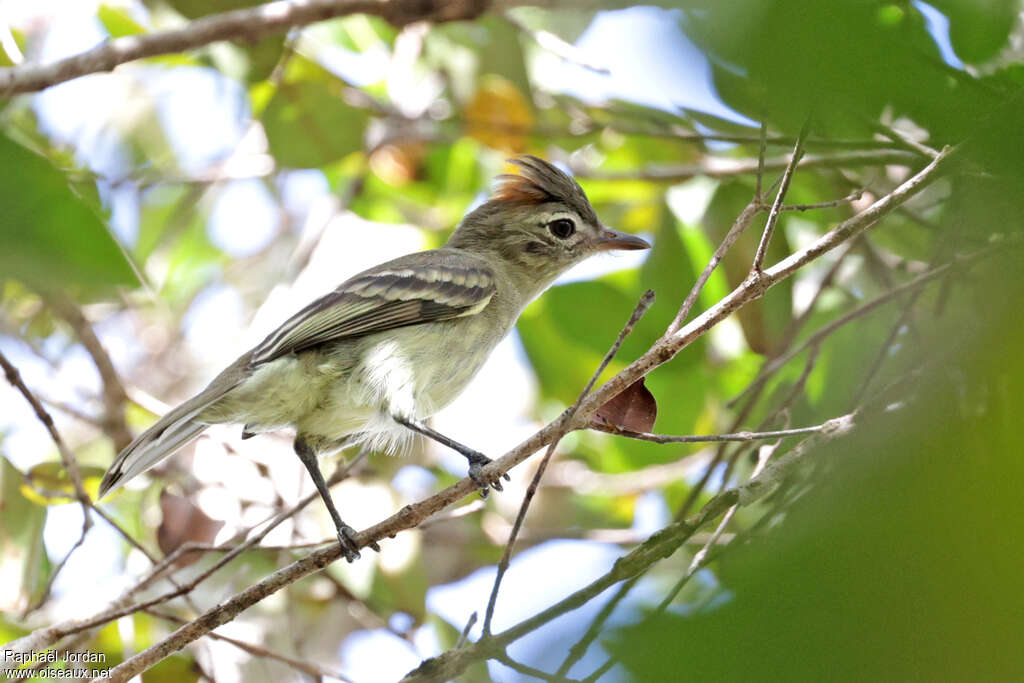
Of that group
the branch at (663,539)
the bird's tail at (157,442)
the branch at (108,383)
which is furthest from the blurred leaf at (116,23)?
the branch at (663,539)

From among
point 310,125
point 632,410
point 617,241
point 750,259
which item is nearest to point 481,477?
point 632,410

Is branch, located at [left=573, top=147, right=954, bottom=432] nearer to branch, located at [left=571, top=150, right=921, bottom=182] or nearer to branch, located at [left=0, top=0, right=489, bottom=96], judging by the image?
branch, located at [left=571, top=150, right=921, bottom=182]

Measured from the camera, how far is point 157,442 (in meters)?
3.54

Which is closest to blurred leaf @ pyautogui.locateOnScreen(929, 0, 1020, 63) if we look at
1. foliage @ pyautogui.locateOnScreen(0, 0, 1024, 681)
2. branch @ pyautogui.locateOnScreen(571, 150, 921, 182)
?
foliage @ pyautogui.locateOnScreen(0, 0, 1024, 681)

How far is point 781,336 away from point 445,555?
235 cm

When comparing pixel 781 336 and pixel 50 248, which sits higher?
pixel 781 336

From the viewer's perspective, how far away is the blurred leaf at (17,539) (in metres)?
3.66

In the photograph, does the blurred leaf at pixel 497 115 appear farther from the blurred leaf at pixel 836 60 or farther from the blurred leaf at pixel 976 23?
A: the blurred leaf at pixel 836 60

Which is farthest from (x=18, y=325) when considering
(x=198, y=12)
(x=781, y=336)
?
(x=781, y=336)

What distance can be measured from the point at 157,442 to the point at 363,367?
2.95 ft

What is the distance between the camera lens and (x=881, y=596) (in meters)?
0.50

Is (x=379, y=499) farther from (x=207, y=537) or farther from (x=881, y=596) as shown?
(x=881, y=596)

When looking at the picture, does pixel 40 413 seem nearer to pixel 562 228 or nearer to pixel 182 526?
pixel 182 526

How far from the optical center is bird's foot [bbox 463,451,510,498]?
9.41ft
